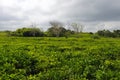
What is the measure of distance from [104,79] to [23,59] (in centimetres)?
1068

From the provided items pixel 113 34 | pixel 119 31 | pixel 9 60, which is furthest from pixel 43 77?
pixel 119 31

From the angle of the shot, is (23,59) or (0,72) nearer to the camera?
(0,72)

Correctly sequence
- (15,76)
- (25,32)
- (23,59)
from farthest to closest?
(25,32) < (23,59) < (15,76)

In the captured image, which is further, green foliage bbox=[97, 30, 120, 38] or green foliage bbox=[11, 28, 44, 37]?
green foliage bbox=[97, 30, 120, 38]

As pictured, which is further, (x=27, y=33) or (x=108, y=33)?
(x=108, y=33)

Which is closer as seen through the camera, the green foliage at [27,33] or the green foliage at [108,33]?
the green foliage at [27,33]

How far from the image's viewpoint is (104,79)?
18.2 metres

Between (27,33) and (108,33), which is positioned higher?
(27,33)

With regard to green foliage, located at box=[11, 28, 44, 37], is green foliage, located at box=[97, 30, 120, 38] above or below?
below

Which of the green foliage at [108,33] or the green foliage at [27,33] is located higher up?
the green foliage at [27,33]

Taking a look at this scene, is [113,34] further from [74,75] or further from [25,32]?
[74,75]

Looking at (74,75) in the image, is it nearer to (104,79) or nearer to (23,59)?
(104,79)

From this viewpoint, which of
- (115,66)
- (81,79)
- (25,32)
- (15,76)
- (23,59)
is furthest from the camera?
(25,32)

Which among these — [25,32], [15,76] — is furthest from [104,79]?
[25,32]
